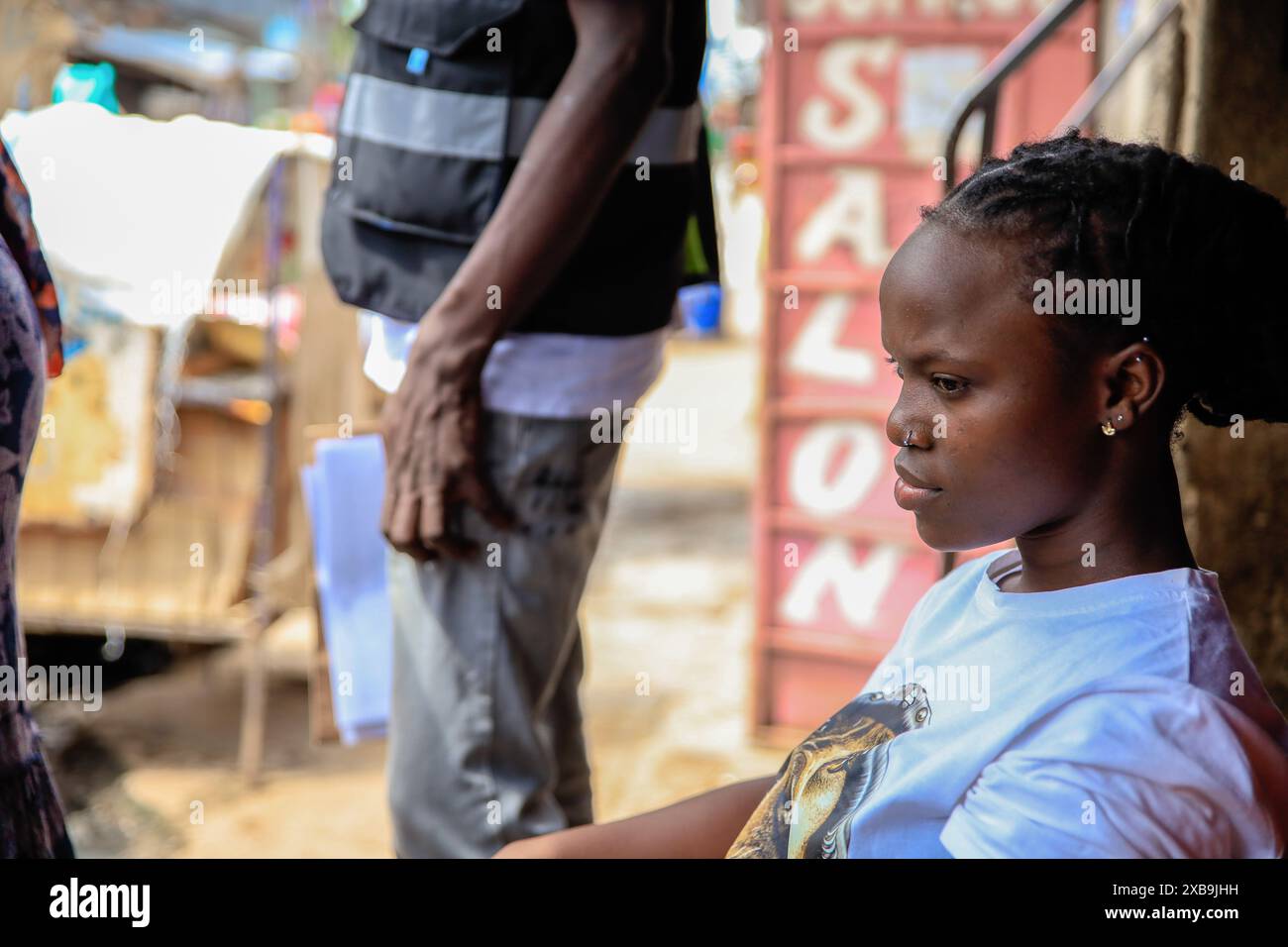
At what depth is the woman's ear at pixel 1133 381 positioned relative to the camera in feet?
3.41

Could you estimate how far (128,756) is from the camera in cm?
381

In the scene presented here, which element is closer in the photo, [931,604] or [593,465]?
[931,604]

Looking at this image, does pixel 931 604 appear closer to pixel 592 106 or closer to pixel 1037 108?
pixel 592 106

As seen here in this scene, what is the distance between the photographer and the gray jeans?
167 centimetres

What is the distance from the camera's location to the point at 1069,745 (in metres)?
0.97

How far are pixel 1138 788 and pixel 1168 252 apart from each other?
0.40 meters

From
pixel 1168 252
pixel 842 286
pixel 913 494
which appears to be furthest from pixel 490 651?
pixel 842 286

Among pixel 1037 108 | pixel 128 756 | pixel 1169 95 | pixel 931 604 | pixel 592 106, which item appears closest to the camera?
pixel 931 604

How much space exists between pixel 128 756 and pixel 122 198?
1909 mm

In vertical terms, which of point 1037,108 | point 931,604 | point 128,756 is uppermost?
point 1037,108

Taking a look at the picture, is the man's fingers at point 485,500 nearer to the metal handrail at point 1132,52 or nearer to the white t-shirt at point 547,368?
the white t-shirt at point 547,368

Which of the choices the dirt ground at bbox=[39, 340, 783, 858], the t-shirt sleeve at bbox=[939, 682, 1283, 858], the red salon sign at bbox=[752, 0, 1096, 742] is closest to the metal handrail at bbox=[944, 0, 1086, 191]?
the t-shirt sleeve at bbox=[939, 682, 1283, 858]
